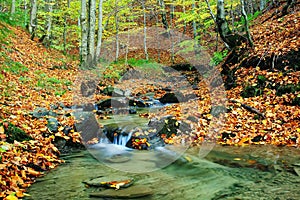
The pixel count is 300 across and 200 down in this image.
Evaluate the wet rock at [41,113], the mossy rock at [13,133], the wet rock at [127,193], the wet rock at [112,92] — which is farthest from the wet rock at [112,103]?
the wet rock at [127,193]

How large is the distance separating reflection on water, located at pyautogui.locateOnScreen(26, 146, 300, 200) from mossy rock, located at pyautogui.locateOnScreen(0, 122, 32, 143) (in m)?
0.99

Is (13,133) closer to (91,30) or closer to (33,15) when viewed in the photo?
(91,30)

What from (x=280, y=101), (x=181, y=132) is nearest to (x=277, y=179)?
(x=181, y=132)

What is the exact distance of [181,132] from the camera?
23.5ft

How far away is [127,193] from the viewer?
3.88 meters

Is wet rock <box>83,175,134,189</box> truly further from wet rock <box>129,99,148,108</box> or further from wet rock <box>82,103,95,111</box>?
wet rock <box>129,99,148,108</box>

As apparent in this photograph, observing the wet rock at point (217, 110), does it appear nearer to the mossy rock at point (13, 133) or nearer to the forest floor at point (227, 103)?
the forest floor at point (227, 103)

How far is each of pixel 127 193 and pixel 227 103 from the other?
5258 mm

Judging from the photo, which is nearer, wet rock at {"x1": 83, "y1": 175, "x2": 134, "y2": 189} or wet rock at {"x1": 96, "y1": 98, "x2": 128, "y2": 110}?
wet rock at {"x1": 83, "y1": 175, "x2": 134, "y2": 189}

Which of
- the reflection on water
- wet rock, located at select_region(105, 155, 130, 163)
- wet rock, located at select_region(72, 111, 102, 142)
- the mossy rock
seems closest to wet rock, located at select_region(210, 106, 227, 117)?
the reflection on water

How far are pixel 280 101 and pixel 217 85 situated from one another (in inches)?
153

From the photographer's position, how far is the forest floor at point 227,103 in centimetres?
488

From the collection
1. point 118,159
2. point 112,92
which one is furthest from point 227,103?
point 112,92

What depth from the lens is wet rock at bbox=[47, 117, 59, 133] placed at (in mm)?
6652
